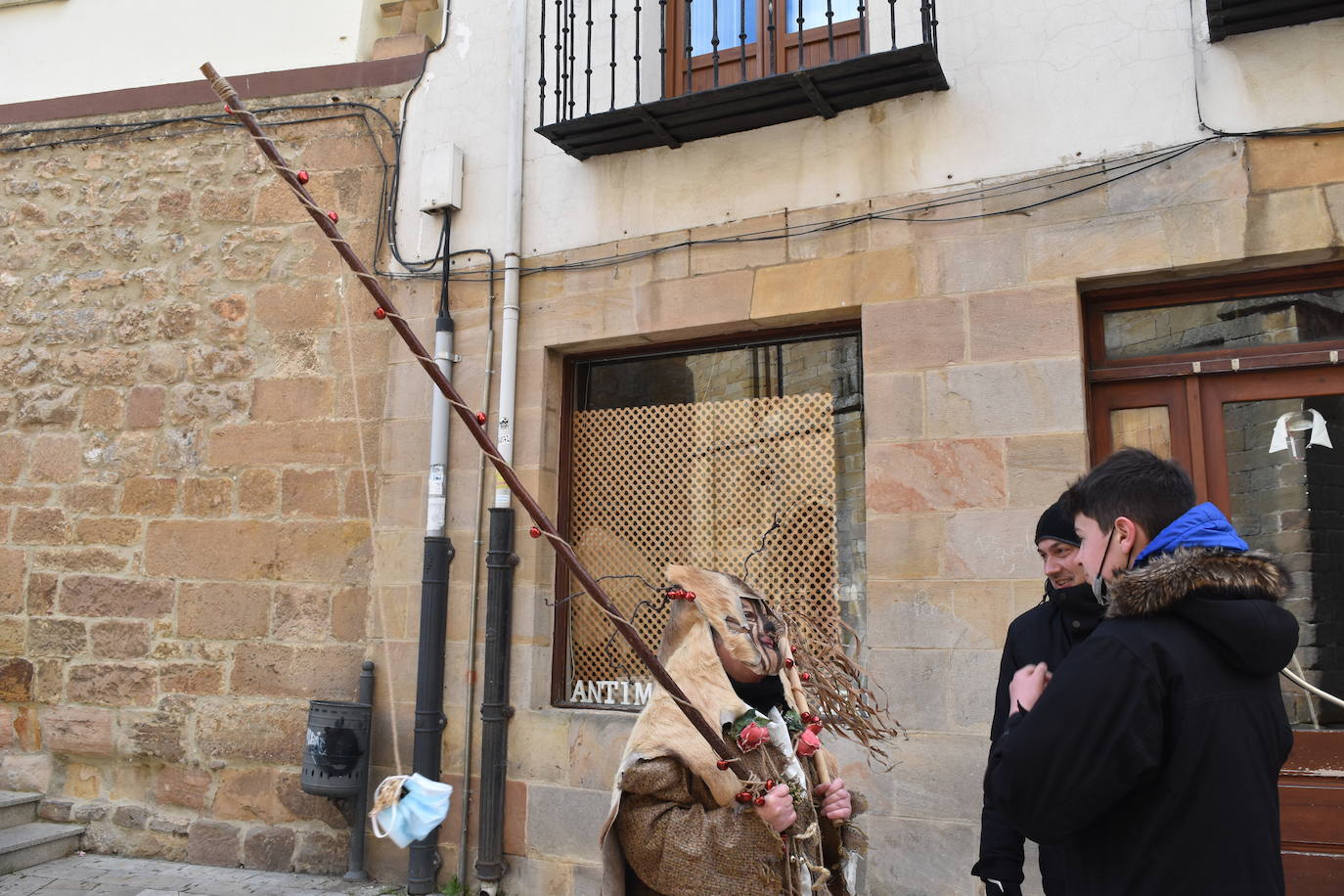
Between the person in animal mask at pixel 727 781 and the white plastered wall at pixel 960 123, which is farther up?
the white plastered wall at pixel 960 123

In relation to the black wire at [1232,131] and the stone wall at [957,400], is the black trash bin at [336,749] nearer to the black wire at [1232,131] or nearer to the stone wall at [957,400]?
the stone wall at [957,400]

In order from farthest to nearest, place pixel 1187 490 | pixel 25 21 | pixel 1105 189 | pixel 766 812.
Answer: pixel 25 21, pixel 1105 189, pixel 766 812, pixel 1187 490

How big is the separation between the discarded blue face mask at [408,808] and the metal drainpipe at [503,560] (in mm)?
2925

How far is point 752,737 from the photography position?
2.41 m

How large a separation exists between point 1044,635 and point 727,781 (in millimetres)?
1075

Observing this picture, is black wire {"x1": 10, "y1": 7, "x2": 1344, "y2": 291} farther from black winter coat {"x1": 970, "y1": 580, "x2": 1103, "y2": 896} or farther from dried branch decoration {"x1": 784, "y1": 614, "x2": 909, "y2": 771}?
black winter coat {"x1": 970, "y1": 580, "x2": 1103, "y2": 896}

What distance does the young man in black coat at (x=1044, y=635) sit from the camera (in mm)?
2871

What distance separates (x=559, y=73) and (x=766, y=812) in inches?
169

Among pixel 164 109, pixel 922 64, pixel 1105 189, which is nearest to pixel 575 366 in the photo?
pixel 922 64

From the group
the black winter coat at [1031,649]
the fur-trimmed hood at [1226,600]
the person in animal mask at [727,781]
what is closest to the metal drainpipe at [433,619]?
the person in animal mask at [727,781]

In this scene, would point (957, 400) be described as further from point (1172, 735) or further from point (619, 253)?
point (1172, 735)

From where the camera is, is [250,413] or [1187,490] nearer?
[1187,490]

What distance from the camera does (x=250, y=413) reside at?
19.5ft

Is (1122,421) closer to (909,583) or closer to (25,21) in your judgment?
(909,583)
